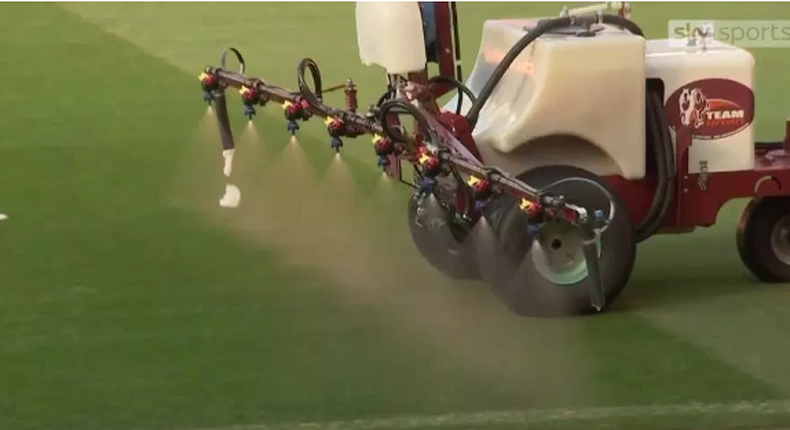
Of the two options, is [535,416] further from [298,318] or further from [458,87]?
[458,87]

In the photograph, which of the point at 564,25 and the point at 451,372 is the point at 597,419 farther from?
the point at 564,25

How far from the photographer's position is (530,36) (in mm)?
5023

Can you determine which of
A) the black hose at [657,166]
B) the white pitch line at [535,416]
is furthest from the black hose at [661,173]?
the white pitch line at [535,416]

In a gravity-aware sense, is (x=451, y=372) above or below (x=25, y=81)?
below

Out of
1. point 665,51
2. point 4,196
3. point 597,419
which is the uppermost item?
point 665,51

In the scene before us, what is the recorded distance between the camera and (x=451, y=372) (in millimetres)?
4492

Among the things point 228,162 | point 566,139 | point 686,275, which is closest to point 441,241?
point 566,139

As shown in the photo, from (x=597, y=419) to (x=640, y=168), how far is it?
1.34 meters

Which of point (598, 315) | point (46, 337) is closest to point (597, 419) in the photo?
point (598, 315)

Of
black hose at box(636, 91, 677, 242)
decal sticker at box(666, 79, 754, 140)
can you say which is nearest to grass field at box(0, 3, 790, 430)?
black hose at box(636, 91, 677, 242)

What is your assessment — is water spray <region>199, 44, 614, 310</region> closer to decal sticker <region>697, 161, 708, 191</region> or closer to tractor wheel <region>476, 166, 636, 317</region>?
tractor wheel <region>476, 166, 636, 317</region>

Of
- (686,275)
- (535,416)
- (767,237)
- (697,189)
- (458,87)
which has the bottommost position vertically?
(535,416)

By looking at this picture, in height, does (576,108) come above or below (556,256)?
above

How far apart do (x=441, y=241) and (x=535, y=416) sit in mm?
1639
